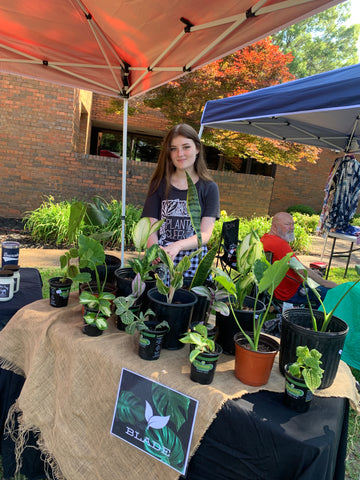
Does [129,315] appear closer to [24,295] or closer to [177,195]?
[177,195]

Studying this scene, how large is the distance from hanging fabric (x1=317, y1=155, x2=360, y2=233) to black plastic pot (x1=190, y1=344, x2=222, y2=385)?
15.5 feet

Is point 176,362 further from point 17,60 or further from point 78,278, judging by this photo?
point 17,60

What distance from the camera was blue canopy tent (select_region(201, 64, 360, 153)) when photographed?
2420 millimetres

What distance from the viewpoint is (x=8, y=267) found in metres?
2.09

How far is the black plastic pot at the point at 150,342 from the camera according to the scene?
122 centimetres

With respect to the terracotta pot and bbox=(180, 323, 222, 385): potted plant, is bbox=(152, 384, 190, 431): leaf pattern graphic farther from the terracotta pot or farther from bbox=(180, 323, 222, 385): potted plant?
the terracotta pot

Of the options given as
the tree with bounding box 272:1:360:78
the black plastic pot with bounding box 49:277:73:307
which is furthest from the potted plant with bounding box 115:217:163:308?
the tree with bounding box 272:1:360:78

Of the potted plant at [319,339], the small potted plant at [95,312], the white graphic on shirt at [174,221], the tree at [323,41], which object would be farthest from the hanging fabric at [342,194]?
the tree at [323,41]

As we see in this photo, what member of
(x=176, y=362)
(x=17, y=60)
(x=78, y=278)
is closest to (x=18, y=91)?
(x=17, y=60)

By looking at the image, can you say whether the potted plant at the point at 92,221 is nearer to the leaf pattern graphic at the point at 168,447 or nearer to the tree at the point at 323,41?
the leaf pattern graphic at the point at 168,447

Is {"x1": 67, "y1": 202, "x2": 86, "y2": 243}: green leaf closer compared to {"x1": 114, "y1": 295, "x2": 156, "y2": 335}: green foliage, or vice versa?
{"x1": 114, "y1": 295, "x2": 156, "y2": 335}: green foliage

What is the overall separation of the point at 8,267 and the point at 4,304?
0.91ft

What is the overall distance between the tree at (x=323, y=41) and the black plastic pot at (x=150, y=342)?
2369 centimetres

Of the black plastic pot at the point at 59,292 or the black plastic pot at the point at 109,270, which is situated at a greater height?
the black plastic pot at the point at 109,270
